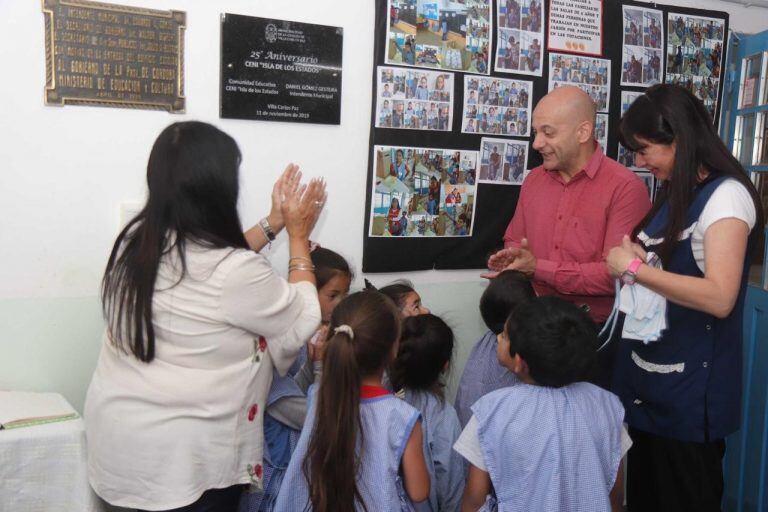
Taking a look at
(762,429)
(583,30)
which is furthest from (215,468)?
(583,30)

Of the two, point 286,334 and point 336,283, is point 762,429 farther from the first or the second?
point 286,334

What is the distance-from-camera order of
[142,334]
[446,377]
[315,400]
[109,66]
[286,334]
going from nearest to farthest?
1. [142,334]
2. [286,334]
3. [315,400]
4. [109,66]
5. [446,377]

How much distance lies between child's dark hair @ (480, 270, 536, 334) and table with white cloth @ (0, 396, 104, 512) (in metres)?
1.35

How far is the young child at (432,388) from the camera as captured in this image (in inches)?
82.1

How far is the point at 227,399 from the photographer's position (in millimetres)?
1645

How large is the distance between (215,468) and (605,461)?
963 millimetres

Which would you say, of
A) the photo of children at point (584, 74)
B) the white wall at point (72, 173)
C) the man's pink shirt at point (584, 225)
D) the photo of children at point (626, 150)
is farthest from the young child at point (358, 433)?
the photo of children at point (626, 150)

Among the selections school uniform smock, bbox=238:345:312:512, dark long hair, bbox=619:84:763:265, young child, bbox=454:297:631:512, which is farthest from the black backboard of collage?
young child, bbox=454:297:631:512

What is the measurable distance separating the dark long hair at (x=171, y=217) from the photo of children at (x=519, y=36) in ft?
5.96

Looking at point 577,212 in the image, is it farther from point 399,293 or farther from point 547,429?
point 547,429

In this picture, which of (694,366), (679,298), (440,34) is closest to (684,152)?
(679,298)

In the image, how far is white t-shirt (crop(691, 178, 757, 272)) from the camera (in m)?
1.84

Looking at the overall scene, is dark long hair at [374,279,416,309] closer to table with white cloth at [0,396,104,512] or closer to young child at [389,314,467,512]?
young child at [389,314,467,512]

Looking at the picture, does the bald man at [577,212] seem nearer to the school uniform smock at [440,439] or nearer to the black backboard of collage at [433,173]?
the black backboard of collage at [433,173]
